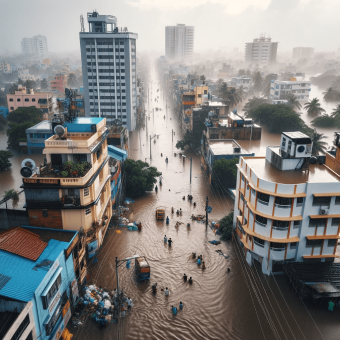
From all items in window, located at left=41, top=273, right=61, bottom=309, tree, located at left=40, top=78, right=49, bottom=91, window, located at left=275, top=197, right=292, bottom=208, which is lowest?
window, located at left=41, top=273, right=61, bottom=309

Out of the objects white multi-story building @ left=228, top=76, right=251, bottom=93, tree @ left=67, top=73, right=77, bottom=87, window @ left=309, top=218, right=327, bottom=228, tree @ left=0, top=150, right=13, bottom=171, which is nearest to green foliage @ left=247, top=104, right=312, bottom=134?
window @ left=309, top=218, right=327, bottom=228

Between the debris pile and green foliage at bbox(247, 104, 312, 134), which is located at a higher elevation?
green foliage at bbox(247, 104, 312, 134)

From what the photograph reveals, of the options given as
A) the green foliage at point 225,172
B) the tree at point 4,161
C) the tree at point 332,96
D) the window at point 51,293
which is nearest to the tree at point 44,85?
the tree at point 4,161

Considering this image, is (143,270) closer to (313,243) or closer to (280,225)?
(280,225)

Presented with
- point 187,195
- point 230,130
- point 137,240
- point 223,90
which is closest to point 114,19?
point 223,90

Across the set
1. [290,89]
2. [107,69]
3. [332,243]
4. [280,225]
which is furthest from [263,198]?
[290,89]

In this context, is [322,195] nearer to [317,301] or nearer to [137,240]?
[317,301]

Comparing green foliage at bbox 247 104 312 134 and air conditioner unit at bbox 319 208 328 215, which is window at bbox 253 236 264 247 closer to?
air conditioner unit at bbox 319 208 328 215
